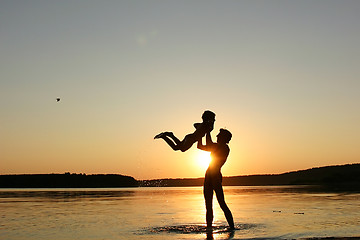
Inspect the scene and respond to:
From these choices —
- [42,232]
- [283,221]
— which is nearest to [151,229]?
[42,232]

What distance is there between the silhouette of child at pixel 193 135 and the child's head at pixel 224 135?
25.0 inches

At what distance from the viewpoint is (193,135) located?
13531 mm

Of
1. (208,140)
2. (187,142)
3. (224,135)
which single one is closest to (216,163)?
(208,140)

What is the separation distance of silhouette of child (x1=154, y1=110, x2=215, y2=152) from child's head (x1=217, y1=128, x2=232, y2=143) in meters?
0.64

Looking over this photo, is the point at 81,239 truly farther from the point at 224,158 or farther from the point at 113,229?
the point at 224,158

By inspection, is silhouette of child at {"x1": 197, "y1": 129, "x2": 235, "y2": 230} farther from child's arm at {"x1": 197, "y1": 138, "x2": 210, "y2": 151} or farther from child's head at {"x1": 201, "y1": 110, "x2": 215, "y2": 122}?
child's head at {"x1": 201, "y1": 110, "x2": 215, "y2": 122}

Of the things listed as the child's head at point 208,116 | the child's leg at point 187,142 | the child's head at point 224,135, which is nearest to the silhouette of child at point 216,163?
the child's head at point 224,135

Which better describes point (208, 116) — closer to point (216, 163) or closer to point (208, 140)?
point (208, 140)

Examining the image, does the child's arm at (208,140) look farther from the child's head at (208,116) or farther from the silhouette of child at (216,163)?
the child's head at (208,116)

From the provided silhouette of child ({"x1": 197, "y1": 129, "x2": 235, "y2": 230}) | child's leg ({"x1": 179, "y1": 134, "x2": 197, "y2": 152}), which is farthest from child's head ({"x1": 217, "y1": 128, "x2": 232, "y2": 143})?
child's leg ({"x1": 179, "y1": 134, "x2": 197, "y2": 152})

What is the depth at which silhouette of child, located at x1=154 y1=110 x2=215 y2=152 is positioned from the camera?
1331 cm

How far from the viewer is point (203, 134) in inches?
545

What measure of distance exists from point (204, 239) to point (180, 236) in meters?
1.11

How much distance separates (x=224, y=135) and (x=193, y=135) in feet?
4.43
